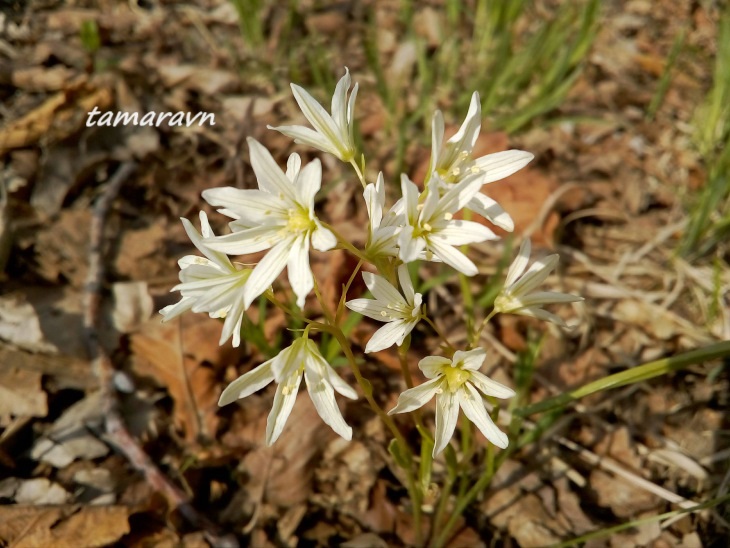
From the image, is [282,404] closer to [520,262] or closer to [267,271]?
[267,271]

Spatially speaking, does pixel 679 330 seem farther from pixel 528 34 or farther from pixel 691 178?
pixel 528 34

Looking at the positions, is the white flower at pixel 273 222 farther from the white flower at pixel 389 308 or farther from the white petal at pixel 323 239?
the white flower at pixel 389 308

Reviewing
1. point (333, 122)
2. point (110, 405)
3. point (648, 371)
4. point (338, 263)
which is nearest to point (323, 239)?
point (333, 122)

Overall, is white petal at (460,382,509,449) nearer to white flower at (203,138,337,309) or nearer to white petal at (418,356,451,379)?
white petal at (418,356,451,379)

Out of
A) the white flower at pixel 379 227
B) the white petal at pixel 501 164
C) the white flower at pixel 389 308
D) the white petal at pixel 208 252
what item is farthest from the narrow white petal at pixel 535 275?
the white petal at pixel 208 252

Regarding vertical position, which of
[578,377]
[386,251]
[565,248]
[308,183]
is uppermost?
[308,183]

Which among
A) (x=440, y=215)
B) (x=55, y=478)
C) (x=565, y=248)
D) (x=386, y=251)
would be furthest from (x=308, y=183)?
(x=565, y=248)
